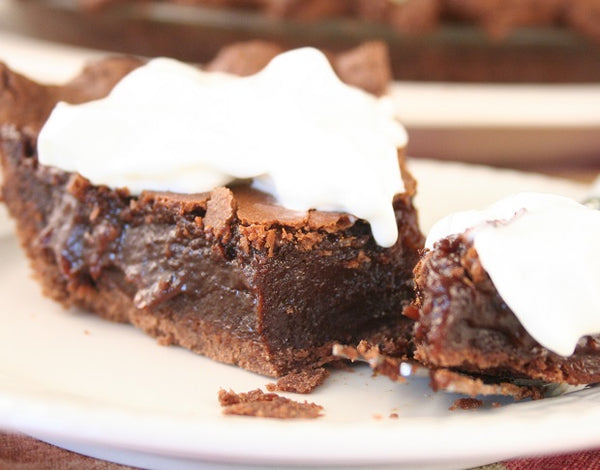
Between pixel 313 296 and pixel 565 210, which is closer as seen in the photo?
pixel 565 210

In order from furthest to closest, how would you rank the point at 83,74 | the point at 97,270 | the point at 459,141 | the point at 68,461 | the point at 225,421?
the point at 459,141, the point at 83,74, the point at 97,270, the point at 68,461, the point at 225,421

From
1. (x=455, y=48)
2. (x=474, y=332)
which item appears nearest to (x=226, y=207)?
(x=474, y=332)

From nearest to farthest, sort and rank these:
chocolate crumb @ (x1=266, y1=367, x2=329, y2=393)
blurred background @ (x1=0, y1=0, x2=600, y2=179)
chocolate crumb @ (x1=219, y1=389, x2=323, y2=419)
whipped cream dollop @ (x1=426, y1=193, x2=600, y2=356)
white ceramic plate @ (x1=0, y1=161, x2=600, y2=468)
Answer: white ceramic plate @ (x1=0, y1=161, x2=600, y2=468), whipped cream dollop @ (x1=426, y1=193, x2=600, y2=356), chocolate crumb @ (x1=219, y1=389, x2=323, y2=419), chocolate crumb @ (x1=266, y1=367, x2=329, y2=393), blurred background @ (x1=0, y1=0, x2=600, y2=179)

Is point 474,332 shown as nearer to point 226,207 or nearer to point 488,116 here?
point 226,207

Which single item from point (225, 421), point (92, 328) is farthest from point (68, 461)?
point (92, 328)

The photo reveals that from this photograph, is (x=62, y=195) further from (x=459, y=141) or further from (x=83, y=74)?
(x=459, y=141)

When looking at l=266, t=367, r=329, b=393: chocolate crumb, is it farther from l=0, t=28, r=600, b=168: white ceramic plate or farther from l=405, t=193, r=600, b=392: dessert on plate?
l=0, t=28, r=600, b=168: white ceramic plate

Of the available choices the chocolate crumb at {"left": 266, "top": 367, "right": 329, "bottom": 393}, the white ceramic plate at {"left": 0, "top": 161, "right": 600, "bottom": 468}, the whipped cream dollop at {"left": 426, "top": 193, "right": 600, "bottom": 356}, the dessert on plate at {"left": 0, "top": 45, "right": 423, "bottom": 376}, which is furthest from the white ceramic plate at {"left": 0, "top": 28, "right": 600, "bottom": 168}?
the whipped cream dollop at {"left": 426, "top": 193, "right": 600, "bottom": 356}
